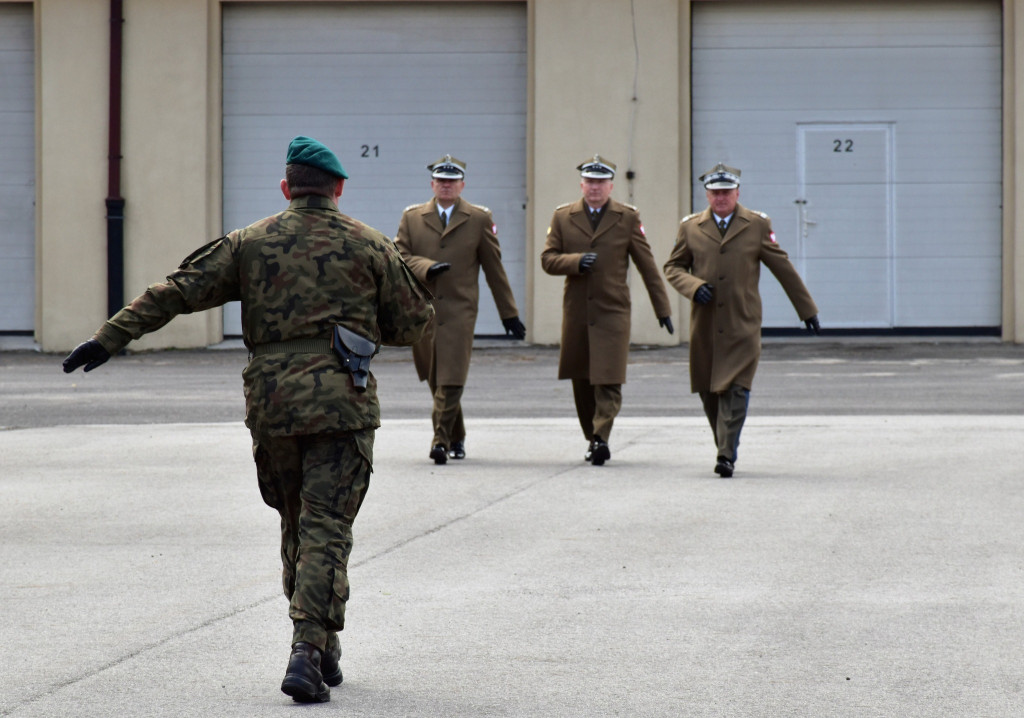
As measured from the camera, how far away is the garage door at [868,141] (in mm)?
23844

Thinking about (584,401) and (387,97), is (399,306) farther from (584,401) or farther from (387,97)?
(387,97)

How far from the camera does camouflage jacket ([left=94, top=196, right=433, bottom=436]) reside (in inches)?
186

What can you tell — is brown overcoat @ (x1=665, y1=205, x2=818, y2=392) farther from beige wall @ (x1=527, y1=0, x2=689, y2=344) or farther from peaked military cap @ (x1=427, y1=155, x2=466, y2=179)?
beige wall @ (x1=527, y1=0, x2=689, y2=344)

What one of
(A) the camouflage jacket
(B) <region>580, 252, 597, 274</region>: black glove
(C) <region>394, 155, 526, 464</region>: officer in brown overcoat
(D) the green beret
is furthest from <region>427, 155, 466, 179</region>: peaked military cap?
(A) the camouflage jacket

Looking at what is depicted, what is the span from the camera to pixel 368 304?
4.85 m

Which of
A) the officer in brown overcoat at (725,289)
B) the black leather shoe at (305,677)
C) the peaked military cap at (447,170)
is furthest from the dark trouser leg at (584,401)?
the black leather shoe at (305,677)

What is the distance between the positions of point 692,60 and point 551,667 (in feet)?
65.6

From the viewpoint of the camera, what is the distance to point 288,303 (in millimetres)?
4746

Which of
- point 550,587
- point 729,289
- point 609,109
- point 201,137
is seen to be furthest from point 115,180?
point 550,587

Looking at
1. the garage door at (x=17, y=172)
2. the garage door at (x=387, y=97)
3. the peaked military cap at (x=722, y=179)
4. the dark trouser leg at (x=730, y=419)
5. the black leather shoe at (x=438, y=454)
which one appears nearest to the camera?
the dark trouser leg at (x=730, y=419)

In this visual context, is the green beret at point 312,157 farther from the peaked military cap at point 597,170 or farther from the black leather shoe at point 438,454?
the peaked military cap at point 597,170

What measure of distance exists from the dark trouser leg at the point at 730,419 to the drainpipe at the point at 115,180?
51.7 ft

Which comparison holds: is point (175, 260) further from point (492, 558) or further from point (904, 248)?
point (492, 558)

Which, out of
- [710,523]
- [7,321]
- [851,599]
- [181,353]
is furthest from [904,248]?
[851,599]
